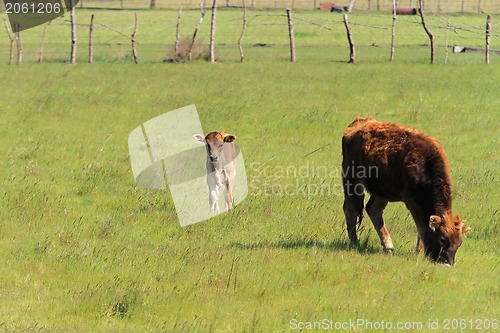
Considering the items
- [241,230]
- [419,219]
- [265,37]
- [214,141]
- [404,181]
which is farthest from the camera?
[265,37]

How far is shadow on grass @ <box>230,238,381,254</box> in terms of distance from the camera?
38.5ft

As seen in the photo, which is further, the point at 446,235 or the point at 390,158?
the point at 390,158

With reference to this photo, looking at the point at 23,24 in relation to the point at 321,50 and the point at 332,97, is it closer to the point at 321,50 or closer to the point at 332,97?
the point at 321,50

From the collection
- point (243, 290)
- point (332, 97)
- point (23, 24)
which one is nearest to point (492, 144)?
point (332, 97)

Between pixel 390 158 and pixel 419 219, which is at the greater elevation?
pixel 390 158

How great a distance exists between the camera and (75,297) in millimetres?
9477

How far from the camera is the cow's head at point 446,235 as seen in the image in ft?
34.5

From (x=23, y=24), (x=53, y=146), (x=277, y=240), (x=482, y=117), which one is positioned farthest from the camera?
(x=23, y=24)

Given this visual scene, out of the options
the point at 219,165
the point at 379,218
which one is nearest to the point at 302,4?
the point at 219,165

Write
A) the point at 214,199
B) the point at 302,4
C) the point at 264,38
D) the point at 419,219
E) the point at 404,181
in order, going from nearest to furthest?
the point at 419,219 → the point at 404,181 → the point at 214,199 → the point at 264,38 → the point at 302,4

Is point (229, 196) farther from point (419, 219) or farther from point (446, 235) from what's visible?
point (446, 235)

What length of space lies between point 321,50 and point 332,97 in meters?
23.9

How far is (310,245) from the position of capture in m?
12.1

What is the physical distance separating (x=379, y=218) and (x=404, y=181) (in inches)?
40.8
